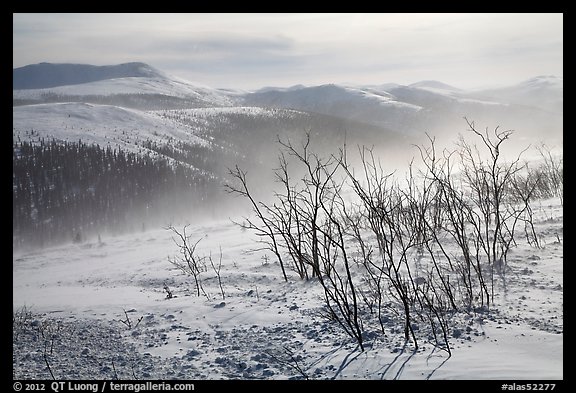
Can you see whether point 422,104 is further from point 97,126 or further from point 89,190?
point 89,190

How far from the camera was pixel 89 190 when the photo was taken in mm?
47594

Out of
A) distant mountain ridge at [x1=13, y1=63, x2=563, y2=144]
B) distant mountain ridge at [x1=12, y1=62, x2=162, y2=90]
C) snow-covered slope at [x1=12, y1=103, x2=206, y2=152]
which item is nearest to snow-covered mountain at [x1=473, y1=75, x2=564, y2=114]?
distant mountain ridge at [x1=13, y1=63, x2=563, y2=144]

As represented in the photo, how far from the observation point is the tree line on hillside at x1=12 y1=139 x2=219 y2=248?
1614 inches

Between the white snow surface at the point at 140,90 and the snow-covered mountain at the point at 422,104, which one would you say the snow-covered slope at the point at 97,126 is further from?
the white snow surface at the point at 140,90

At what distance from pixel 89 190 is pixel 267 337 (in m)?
46.9

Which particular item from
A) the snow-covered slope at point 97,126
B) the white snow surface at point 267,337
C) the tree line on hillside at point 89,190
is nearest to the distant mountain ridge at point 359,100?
the snow-covered slope at point 97,126

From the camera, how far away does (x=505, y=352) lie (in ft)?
17.3

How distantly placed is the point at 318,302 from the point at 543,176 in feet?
60.3

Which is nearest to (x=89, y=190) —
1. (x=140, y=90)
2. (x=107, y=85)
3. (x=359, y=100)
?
(x=140, y=90)

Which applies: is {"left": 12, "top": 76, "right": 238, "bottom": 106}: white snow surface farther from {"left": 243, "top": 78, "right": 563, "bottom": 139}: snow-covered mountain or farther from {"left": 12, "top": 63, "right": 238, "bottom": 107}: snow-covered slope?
{"left": 243, "top": 78, "right": 563, "bottom": 139}: snow-covered mountain

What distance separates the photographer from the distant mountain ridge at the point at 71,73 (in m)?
170
